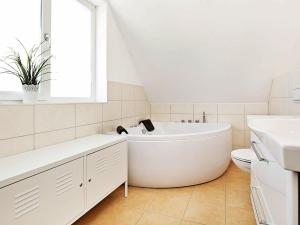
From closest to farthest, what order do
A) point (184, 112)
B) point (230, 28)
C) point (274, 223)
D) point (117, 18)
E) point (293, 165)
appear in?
point (293, 165), point (274, 223), point (230, 28), point (117, 18), point (184, 112)

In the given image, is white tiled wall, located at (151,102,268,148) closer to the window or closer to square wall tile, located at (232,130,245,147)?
square wall tile, located at (232,130,245,147)

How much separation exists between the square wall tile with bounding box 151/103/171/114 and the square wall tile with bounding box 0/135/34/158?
254cm

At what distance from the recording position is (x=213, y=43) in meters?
2.79

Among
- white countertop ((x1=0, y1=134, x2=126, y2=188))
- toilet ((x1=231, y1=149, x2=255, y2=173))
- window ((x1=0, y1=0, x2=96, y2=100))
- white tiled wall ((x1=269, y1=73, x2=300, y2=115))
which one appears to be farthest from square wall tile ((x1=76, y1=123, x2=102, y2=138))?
white tiled wall ((x1=269, y1=73, x2=300, y2=115))

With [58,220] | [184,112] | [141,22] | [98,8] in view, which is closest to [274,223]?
[58,220]

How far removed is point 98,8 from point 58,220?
2.30 metres

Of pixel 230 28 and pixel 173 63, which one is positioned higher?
pixel 230 28

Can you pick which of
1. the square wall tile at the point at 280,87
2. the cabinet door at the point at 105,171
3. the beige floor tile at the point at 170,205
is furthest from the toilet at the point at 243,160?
the cabinet door at the point at 105,171

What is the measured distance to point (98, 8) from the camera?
8.70 ft

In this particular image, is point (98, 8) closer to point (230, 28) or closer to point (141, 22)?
point (141, 22)

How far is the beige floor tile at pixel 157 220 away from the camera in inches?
69.1

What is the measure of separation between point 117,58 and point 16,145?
5.61 ft

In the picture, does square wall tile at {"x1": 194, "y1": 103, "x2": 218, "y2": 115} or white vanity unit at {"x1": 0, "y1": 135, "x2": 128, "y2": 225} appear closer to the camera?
white vanity unit at {"x1": 0, "y1": 135, "x2": 128, "y2": 225}

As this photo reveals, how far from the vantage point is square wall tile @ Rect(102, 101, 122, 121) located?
2.60 meters
